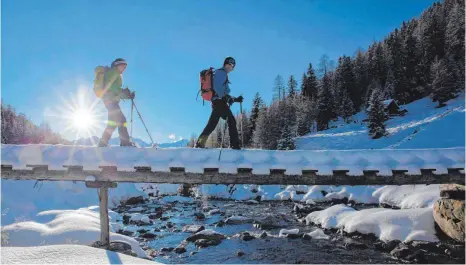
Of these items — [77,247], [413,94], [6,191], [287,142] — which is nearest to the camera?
[77,247]

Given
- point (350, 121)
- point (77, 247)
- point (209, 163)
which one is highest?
point (350, 121)

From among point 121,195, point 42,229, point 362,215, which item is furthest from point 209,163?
point 121,195

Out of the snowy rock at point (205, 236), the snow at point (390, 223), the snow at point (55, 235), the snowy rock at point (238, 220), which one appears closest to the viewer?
the snow at point (55, 235)

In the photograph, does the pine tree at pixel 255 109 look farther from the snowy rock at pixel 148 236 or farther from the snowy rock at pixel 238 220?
the snowy rock at pixel 148 236

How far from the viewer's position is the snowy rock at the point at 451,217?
1291 centimetres

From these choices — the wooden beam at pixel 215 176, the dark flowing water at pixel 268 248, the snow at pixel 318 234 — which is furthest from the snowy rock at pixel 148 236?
the wooden beam at pixel 215 176

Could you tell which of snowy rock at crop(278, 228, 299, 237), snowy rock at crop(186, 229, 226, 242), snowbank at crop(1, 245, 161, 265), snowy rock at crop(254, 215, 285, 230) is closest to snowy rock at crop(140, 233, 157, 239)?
snowy rock at crop(186, 229, 226, 242)

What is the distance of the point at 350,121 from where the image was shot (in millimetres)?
66312

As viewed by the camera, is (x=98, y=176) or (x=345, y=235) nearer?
(x=98, y=176)

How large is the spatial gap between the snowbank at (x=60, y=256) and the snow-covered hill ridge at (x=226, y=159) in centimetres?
184

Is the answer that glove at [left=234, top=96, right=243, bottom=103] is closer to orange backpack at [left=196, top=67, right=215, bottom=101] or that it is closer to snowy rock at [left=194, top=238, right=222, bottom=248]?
orange backpack at [left=196, top=67, right=215, bottom=101]

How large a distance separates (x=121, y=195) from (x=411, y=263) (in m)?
30.5

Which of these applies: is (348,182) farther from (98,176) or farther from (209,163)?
(98,176)

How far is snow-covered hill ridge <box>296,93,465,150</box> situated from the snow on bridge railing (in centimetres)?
3820
